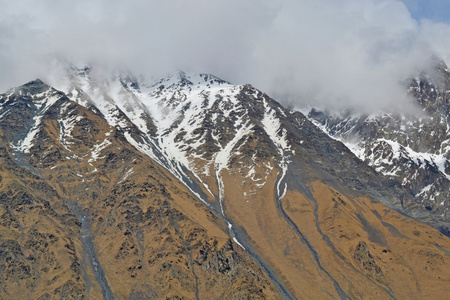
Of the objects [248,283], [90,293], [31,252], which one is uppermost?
[31,252]

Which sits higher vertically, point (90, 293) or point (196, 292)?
point (90, 293)

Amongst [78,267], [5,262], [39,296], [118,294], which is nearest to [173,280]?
[118,294]

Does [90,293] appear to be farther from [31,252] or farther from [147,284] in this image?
[31,252]

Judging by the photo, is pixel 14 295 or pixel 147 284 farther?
pixel 147 284

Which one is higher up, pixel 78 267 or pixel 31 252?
pixel 31 252

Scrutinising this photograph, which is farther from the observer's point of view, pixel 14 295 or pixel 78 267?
pixel 78 267

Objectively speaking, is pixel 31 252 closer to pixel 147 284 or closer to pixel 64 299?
pixel 64 299

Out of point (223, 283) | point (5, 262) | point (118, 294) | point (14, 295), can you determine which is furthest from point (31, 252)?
point (223, 283)

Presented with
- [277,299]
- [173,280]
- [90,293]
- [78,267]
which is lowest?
[277,299]
